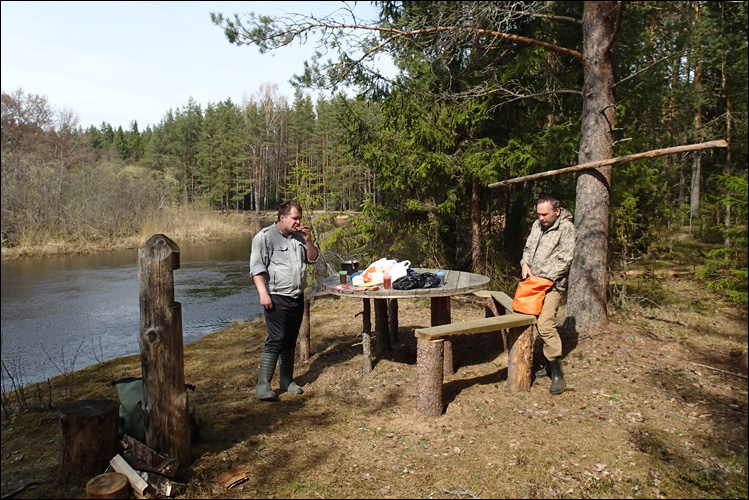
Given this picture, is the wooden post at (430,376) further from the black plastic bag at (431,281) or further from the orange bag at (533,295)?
the orange bag at (533,295)

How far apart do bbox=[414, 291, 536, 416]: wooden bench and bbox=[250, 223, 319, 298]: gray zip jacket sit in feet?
4.09

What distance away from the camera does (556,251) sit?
4.85 meters

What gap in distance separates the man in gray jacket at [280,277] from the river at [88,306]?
3.22 meters

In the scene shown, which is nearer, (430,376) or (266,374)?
(430,376)

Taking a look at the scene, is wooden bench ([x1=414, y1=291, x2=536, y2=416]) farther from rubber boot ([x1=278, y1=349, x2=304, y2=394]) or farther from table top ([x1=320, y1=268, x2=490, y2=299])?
rubber boot ([x1=278, y1=349, x2=304, y2=394])

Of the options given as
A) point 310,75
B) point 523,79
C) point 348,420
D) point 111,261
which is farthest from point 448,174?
point 111,261

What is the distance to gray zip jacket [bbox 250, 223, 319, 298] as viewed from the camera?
183 inches

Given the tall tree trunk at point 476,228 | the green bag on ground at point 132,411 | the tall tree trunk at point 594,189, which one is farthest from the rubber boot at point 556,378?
the tall tree trunk at point 476,228

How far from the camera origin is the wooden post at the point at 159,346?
3266 mm

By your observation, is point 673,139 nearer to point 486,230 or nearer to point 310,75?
point 486,230

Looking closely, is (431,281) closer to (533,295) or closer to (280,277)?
(533,295)

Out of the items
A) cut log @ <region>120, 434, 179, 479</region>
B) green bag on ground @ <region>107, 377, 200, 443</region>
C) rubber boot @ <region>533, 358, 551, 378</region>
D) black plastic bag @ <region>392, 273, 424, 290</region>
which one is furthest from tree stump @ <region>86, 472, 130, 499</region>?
rubber boot @ <region>533, 358, 551, 378</region>

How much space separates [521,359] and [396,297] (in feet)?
4.46

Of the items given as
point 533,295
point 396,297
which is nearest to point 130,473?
point 396,297
